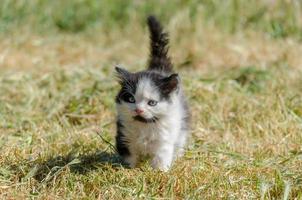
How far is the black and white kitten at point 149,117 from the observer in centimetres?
571

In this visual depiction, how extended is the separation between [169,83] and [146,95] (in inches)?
9.4

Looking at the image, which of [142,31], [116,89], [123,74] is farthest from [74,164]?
[142,31]

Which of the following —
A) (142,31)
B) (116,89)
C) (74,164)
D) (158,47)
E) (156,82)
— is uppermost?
(142,31)

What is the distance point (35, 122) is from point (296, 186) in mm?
2810

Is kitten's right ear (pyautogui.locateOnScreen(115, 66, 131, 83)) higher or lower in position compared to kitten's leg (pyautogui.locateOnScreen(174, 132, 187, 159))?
higher

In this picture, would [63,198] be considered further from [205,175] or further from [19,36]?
[19,36]

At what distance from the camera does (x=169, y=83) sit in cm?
582

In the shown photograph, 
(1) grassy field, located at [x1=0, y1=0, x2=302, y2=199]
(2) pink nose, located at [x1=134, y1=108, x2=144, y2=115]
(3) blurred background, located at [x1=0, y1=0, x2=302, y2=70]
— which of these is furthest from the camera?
(3) blurred background, located at [x1=0, y1=0, x2=302, y2=70]

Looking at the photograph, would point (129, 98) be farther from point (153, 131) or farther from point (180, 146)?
point (180, 146)

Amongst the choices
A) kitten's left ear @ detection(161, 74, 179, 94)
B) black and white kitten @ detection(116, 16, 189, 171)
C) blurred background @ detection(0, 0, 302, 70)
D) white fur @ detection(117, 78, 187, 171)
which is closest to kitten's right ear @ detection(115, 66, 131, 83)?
black and white kitten @ detection(116, 16, 189, 171)

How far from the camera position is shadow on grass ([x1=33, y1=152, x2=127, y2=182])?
18.6 feet

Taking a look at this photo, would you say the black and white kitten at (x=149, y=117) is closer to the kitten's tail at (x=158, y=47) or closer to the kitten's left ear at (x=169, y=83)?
the kitten's left ear at (x=169, y=83)

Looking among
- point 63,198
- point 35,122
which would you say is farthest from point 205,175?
point 35,122

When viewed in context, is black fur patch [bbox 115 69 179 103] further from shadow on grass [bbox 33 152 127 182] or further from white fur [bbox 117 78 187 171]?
shadow on grass [bbox 33 152 127 182]
